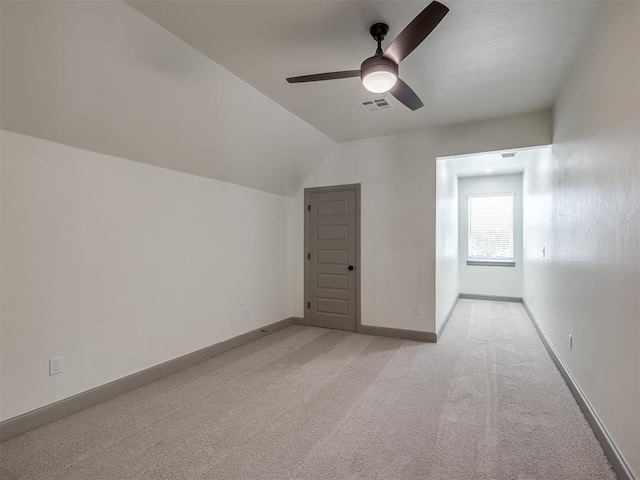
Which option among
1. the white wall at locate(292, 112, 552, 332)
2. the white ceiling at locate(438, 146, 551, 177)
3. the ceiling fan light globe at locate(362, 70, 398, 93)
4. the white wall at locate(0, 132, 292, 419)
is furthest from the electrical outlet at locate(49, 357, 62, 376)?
the white ceiling at locate(438, 146, 551, 177)

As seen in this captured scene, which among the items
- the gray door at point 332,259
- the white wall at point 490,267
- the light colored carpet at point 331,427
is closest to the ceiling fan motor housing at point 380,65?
the light colored carpet at point 331,427

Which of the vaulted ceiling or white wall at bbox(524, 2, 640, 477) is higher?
the vaulted ceiling

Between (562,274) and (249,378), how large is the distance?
3119 millimetres

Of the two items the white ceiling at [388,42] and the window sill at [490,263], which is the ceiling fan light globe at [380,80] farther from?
the window sill at [490,263]

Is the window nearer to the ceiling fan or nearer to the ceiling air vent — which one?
the ceiling air vent

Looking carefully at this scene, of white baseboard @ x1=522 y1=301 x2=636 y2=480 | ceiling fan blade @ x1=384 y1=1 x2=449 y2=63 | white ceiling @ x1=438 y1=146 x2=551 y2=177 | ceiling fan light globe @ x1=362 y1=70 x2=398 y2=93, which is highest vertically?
white ceiling @ x1=438 y1=146 x2=551 y2=177

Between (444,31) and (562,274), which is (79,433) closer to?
(444,31)

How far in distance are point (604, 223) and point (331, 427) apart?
7.18 feet

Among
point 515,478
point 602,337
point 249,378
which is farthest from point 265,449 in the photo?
point 602,337

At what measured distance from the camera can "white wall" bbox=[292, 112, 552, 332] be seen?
13.8ft

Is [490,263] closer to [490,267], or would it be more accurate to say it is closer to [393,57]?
[490,267]

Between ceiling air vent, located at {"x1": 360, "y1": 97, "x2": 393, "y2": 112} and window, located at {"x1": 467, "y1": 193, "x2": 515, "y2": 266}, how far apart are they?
15.0 feet

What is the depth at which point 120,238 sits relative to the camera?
2.83m

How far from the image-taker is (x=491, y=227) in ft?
23.5
